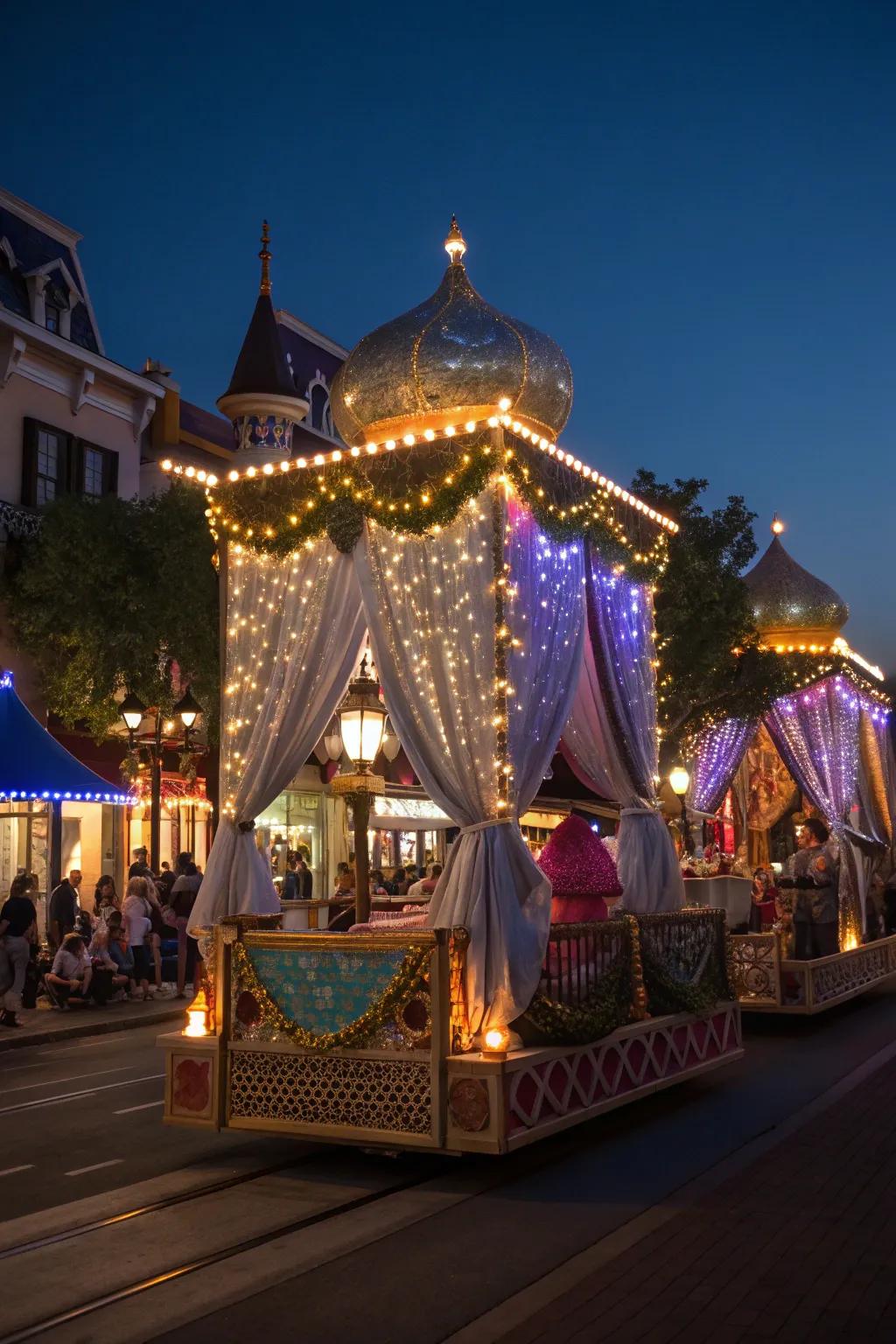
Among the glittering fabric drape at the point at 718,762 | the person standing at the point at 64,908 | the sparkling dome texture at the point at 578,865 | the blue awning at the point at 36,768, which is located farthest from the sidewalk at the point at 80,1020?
the glittering fabric drape at the point at 718,762

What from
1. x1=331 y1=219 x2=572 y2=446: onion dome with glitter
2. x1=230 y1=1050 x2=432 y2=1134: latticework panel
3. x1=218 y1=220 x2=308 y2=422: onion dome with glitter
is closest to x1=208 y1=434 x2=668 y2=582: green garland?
x1=331 y1=219 x2=572 y2=446: onion dome with glitter

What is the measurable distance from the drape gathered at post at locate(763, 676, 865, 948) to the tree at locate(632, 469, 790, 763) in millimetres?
395

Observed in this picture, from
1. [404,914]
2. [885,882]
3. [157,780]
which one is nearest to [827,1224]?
[404,914]

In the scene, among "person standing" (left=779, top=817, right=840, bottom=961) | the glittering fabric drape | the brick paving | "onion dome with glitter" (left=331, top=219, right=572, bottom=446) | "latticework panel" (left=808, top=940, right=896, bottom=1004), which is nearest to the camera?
the brick paving

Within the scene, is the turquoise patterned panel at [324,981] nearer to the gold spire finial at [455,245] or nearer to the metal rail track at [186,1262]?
the metal rail track at [186,1262]

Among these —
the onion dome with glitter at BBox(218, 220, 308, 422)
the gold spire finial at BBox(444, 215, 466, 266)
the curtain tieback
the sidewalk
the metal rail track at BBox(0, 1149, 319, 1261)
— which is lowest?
the sidewalk

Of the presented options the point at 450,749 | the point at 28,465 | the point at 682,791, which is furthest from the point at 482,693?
the point at 28,465

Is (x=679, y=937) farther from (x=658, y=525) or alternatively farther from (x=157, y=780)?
(x=157, y=780)

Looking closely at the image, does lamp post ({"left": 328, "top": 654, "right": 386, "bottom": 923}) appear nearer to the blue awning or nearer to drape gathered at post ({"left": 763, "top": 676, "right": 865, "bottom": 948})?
the blue awning

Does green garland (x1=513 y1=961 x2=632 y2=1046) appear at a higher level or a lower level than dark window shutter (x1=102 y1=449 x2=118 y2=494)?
lower

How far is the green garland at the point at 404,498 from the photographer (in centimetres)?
880

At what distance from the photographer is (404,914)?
12.0 m

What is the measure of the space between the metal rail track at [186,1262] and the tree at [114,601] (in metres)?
15.3

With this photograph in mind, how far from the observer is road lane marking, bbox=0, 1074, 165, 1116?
1032 cm
